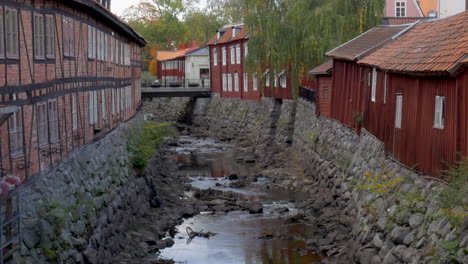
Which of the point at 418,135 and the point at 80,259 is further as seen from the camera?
the point at 418,135

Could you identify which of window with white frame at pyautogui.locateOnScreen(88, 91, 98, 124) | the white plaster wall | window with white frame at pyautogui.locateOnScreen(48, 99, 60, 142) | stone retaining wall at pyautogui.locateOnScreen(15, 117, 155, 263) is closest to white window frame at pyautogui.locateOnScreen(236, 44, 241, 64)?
the white plaster wall

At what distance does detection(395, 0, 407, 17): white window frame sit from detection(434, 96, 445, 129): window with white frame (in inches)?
1182

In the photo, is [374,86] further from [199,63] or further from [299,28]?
[199,63]

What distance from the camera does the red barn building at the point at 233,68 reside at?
51666 millimetres

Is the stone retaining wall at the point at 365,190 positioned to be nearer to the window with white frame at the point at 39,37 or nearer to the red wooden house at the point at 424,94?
the red wooden house at the point at 424,94

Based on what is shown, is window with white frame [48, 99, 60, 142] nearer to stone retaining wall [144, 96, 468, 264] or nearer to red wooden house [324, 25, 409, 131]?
stone retaining wall [144, 96, 468, 264]

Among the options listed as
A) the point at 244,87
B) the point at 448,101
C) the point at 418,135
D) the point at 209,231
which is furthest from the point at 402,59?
the point at 244,87

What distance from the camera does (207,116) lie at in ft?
201

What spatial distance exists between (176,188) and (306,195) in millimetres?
6395

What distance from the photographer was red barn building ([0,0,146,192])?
14.2 metres

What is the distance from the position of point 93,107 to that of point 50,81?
6.22 metres

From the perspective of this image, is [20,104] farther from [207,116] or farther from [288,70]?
[207,116]

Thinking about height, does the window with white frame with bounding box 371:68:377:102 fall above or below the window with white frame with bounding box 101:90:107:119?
above

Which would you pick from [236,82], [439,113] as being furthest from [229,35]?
[439,113]
